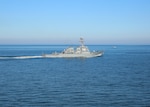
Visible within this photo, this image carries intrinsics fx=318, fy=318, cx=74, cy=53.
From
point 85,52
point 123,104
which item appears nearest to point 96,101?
point 123,104

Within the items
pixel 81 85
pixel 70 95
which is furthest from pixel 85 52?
pixel 70 95

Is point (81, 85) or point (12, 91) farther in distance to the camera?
point (81, 85)

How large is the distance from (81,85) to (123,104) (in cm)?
1561

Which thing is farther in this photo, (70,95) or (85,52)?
(85,52)

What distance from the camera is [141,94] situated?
4375 cm

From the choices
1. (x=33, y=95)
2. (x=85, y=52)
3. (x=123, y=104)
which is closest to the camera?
(x=123, y=104)

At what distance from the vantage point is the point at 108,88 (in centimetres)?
4891

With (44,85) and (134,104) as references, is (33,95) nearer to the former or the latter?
(44,85)

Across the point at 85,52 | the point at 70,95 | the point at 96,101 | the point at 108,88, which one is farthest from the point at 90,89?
the point at 85,52

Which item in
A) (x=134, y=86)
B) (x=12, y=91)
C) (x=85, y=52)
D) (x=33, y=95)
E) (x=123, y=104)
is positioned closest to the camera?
(x=123, y=104)

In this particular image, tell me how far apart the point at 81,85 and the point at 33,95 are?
11751mm

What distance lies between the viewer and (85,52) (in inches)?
5901

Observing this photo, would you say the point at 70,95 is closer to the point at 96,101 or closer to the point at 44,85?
the point at 96,101

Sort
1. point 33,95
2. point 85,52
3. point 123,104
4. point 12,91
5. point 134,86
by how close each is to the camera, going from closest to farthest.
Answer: point 123,104 < point 33,95 < point 12,91 < point 134,86 < point 85,52
